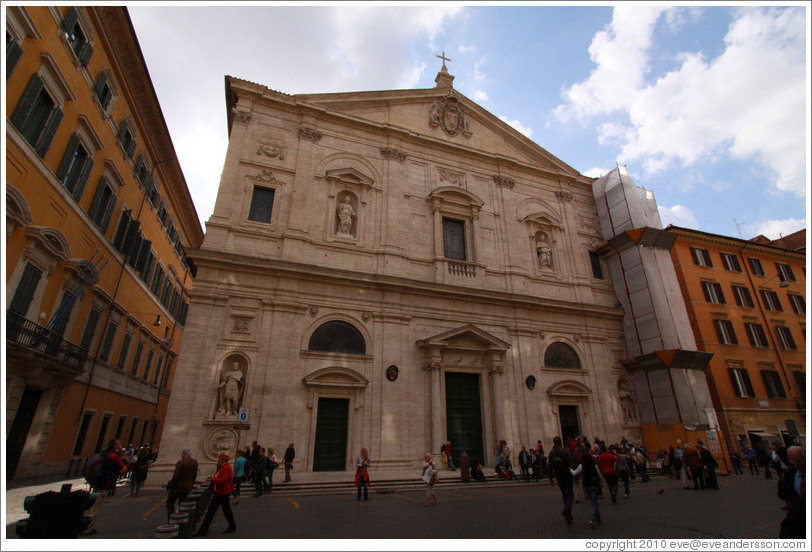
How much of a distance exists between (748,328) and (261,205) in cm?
2713

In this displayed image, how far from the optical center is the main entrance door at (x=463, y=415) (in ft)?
55.1

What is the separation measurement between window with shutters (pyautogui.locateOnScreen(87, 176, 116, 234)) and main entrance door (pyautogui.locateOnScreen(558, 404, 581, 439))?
2060 cm

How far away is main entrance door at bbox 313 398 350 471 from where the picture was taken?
48.5ft

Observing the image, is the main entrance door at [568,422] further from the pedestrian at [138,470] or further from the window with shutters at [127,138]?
the window with shutters at [127,138]

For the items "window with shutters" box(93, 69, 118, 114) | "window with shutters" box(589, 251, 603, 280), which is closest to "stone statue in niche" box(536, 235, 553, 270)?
"window with shutters" box(589, 251, 603, 280)

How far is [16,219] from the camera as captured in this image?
11312 millimetres

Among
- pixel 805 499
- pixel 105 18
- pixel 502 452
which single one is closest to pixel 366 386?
pixel 502 452

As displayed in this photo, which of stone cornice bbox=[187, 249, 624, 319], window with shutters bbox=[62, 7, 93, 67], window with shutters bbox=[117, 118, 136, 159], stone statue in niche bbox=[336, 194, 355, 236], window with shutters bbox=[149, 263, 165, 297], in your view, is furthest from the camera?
window with shutters bbox=[149, 263, 165, 297]

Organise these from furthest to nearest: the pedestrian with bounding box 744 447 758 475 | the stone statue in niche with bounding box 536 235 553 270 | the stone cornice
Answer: the stone statue in niche with bounding box 536 235 553 270 < the pedestrian with bounding box 744 447 758 475 < the stone cornice

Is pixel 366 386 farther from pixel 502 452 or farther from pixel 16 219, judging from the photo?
pixel 16 219

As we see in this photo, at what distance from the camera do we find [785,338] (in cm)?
2461

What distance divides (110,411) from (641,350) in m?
24.9

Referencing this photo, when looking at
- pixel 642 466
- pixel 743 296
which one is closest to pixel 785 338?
pixel 743 296

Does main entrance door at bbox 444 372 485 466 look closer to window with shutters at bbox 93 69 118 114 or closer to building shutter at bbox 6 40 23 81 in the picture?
building shutter at bbox 6 40 23 81
